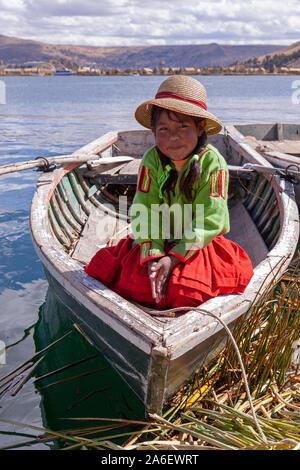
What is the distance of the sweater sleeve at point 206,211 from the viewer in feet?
8.68

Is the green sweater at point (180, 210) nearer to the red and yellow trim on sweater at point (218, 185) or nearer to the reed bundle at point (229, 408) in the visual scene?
the red and yellow trim on sweater at point (218, 185)

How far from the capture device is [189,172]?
2.75 m

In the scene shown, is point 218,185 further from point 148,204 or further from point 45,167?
point 45,167

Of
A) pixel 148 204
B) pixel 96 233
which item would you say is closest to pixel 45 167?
pixel 96 233

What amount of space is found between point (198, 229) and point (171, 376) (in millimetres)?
837

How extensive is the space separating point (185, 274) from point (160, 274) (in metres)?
0.14

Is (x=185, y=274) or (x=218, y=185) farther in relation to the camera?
(x=218, y=185)

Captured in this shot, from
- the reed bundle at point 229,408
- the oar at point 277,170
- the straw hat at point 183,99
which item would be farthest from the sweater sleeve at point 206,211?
the oar at point 277,170

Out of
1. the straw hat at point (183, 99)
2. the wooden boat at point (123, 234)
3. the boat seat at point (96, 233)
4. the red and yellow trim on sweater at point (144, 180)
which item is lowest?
the boat seat at point (96, 233)

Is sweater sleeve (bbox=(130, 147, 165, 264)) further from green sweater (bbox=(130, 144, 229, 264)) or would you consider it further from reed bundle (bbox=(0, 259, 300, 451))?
reed bundle (bbox=(0, 259, 300, 451))

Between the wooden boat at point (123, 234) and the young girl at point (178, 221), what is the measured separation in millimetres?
156

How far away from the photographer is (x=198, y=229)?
2.65 m

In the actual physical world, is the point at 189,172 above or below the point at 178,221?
above

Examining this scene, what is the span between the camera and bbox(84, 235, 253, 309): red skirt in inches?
103
